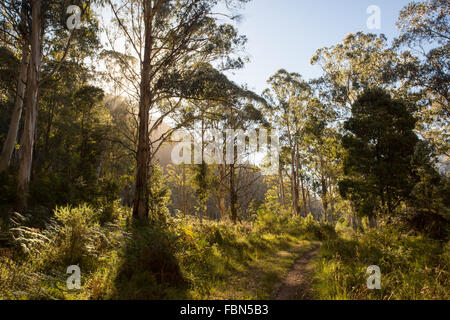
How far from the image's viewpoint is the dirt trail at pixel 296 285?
13.5 ft

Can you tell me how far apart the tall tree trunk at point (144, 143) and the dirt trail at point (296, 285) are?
16.6 feet

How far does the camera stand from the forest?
4.13 metres

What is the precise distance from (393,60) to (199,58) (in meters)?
13.6

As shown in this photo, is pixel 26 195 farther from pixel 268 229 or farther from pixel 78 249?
pixel 268 229

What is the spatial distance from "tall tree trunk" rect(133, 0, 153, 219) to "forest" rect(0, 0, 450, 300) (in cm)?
5

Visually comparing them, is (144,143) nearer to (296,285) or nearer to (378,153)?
(296,285)

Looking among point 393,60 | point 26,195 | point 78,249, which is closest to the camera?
point 78,249

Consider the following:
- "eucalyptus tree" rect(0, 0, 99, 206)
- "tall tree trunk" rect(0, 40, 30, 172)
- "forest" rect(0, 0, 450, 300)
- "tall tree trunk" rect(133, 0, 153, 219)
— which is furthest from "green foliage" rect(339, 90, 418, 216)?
"tall tree trunk" rect(0, 40, 30, 172)

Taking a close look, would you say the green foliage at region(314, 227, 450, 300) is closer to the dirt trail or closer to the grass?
the dirt trail

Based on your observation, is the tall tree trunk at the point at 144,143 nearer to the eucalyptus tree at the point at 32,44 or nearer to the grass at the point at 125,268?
the grass at the point at 125,268

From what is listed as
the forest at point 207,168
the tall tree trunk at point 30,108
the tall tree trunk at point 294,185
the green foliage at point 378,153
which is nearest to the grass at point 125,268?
the forest at point 207,168

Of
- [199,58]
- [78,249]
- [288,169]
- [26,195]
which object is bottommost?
[78,249]

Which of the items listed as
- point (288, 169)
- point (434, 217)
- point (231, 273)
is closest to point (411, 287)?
point (231, 273)

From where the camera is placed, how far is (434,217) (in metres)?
7.49
